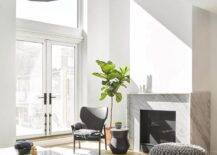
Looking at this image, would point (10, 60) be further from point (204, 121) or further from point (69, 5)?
point (204, 121)

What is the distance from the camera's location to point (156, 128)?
225 inches

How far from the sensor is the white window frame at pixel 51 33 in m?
6.05

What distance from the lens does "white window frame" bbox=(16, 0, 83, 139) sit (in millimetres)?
6055

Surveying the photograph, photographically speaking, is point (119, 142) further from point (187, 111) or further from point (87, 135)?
point (187, 111)

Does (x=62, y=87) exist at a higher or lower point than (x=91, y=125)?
higher

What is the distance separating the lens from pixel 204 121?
17.5 ft

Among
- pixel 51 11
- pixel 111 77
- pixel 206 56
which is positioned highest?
pixel 51 11

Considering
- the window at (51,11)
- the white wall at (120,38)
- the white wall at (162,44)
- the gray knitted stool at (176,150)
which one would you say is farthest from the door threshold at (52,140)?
the gray knitted stool at (176,150)

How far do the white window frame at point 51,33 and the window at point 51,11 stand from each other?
128mm

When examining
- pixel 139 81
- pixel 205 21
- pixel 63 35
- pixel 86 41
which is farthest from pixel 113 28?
→ pixel 205 21

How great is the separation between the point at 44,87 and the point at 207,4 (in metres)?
3.65

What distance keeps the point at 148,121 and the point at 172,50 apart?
58.0 inches

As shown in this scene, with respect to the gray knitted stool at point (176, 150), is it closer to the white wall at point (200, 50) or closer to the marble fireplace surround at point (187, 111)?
the marble fireplace surround at point (187, 111)

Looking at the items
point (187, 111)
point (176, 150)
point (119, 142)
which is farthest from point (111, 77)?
point (176, 150)
